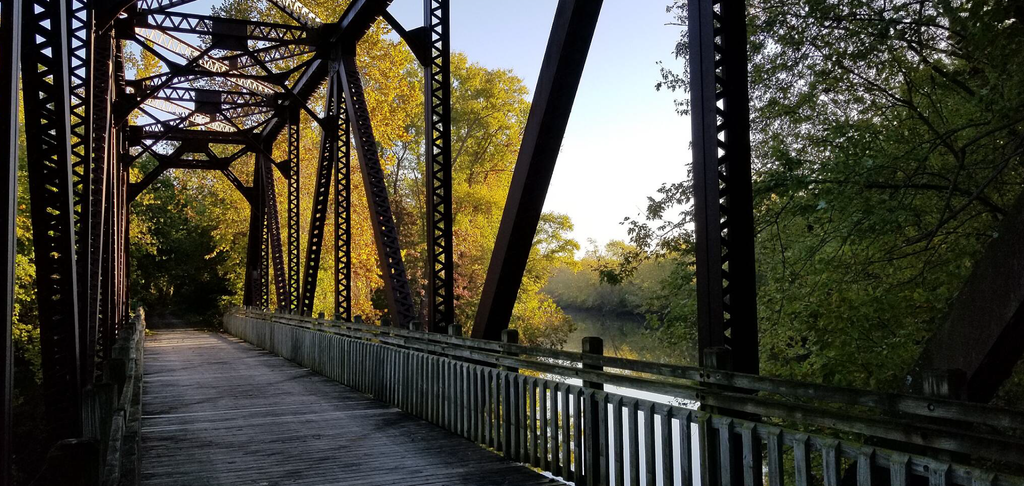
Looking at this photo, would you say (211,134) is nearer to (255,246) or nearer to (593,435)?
(255,246)

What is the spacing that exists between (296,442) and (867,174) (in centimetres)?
665

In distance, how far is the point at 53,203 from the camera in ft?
21.3

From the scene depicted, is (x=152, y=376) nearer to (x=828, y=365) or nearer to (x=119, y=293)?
(x=119, y=293)

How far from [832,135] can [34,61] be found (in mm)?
8047

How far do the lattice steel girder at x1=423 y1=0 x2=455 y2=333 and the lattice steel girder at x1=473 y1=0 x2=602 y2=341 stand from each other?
95.3 inches

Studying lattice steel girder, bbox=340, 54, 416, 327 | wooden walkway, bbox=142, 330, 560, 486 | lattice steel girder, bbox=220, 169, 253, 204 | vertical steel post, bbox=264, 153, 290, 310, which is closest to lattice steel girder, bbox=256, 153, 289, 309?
vertical steel post, bbox=264, 153, 290, 310

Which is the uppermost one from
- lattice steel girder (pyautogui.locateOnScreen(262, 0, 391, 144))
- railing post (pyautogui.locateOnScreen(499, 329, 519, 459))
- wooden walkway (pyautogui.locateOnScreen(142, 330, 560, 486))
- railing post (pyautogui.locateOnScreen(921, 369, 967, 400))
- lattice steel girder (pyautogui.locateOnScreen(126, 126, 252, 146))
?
lattice steel girder (pyautogui.locateOnScreen(126, 126, 252, 146))

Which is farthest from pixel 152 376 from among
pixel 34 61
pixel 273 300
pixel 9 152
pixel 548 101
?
pixel 273 300

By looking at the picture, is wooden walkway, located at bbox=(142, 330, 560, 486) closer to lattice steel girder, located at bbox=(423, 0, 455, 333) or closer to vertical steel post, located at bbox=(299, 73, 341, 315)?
lattice steel girder, located at bbox=(423, 0, 455, 333)

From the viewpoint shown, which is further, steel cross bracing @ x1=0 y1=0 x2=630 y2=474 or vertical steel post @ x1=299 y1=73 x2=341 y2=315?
vertical steel post @ x1=299 y1=73 x2=341 y2=315

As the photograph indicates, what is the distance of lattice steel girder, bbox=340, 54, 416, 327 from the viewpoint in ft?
37.1

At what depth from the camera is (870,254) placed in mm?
10188

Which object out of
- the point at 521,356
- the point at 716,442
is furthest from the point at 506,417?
the point at 716,442

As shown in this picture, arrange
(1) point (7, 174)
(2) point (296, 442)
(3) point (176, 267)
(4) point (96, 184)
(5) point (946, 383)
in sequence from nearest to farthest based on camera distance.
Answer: (5) point (946, 383), (1) point (7, 174), (2) point (296, 442), (4) point (96, 184), (3) point (176, 267)
